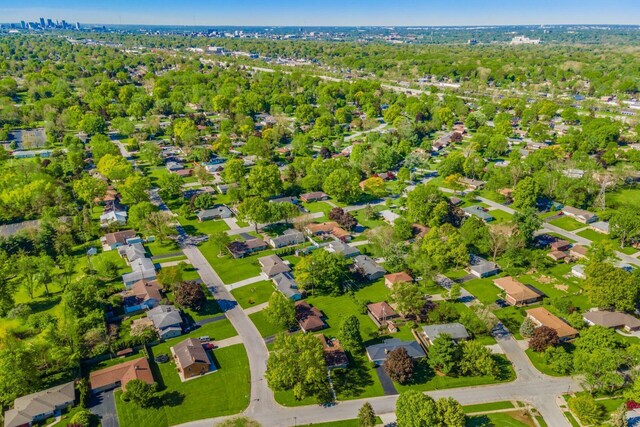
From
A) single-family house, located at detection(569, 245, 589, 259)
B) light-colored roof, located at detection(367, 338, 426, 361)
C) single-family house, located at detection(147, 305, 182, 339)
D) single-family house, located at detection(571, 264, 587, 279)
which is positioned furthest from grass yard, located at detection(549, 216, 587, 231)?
single-family house, located at detection(147, 305, 182, 339)

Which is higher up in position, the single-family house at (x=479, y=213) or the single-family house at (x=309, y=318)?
the single-family house at (x=479, y=213)

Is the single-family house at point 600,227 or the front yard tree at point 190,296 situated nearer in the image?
the front yard tree at point 190,296

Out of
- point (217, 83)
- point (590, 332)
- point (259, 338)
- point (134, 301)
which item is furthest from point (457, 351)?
point (217, 83)

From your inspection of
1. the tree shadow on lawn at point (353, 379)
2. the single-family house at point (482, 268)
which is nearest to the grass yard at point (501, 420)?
the tree shadow on lawn at point (353, 379)

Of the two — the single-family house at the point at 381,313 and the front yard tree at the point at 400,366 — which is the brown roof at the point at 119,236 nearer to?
the single-family house at the point at 381,313

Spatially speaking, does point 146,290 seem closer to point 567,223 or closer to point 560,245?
point 560,245

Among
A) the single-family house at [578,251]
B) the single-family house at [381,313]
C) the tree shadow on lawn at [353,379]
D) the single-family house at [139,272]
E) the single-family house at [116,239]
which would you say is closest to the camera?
the tree shadow on lawn at [353,379]
